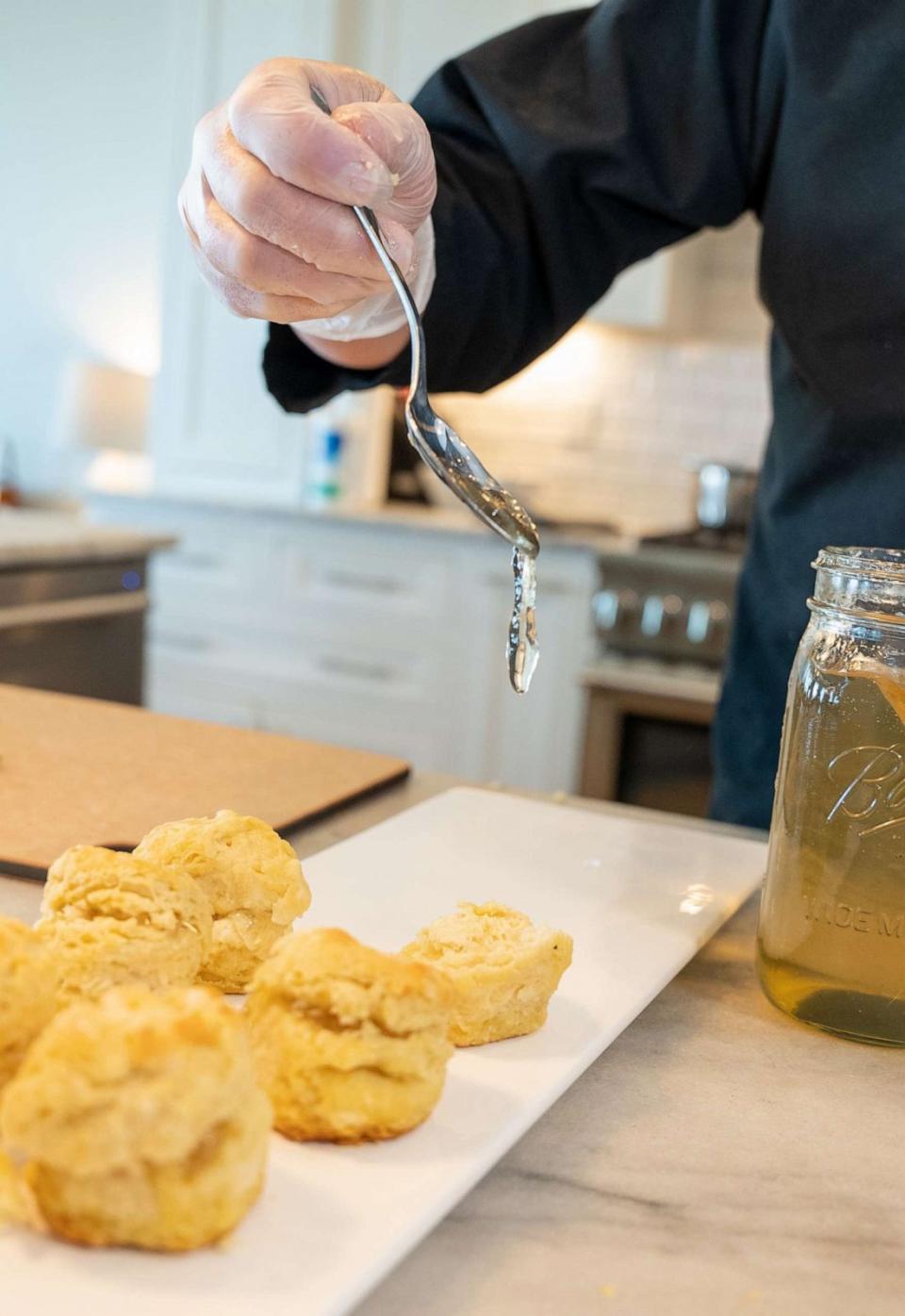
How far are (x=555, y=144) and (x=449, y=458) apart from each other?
1.36 ft

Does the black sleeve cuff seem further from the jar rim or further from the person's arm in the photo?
the jar rim

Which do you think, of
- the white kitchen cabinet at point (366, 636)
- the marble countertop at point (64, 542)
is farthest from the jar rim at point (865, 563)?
the white kitchen cabinet at point (366, 636)

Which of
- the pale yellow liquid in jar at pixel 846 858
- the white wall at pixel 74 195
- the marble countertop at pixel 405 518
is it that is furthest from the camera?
the white wall at pixel 74 195

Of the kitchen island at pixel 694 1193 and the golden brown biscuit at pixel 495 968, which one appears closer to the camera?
the kitchen island at pixel 694 1193

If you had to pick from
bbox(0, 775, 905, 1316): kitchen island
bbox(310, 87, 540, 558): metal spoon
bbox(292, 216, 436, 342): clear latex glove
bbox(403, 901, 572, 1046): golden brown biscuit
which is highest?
bbox(292, 216, 436, 342): clear latex glove

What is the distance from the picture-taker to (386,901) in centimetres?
64

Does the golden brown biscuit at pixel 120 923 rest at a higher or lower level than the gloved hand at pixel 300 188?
lower

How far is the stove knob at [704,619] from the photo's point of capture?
2508 mm

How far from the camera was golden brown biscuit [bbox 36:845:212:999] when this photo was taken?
1.42 ft

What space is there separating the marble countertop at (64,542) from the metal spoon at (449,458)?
5.15 ft

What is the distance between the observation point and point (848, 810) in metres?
0.54

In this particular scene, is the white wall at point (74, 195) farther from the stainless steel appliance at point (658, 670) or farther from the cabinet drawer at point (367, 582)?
the stainless steel appliance at point (658, 670)

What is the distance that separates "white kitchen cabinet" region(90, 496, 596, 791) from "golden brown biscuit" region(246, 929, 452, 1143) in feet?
7.39

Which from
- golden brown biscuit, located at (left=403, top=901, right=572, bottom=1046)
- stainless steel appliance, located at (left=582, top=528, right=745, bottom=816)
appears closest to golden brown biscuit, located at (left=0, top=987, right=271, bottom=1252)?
golden brown biscuit, located at (left=403, top=901, right=572, bottom=1046)
